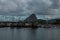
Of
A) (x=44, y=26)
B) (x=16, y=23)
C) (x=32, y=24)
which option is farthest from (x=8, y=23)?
(x=44, y=26)

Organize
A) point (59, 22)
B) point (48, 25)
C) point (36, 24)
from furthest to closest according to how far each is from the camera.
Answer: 1. point (36, 24)
2. point (48, 25)
3. point (59, 22)

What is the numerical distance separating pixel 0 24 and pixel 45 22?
44.8m

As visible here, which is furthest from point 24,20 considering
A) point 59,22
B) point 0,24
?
point 59,22

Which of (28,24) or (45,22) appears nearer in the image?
(45,22)

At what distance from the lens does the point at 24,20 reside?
652ft

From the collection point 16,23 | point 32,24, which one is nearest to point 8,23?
point 16,23

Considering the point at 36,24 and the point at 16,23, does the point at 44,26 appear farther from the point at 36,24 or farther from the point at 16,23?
the point at 16,23

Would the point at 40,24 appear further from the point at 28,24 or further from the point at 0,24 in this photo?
the point at 0,24

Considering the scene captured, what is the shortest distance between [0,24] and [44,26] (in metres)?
44.3

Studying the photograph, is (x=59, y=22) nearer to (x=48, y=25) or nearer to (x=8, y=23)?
(x=48, y=25)

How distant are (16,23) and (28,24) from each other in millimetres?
11825

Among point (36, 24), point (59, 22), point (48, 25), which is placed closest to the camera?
point (59, 22)

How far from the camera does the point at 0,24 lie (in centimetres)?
19812

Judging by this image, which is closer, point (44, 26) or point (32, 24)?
point (44, 26)
